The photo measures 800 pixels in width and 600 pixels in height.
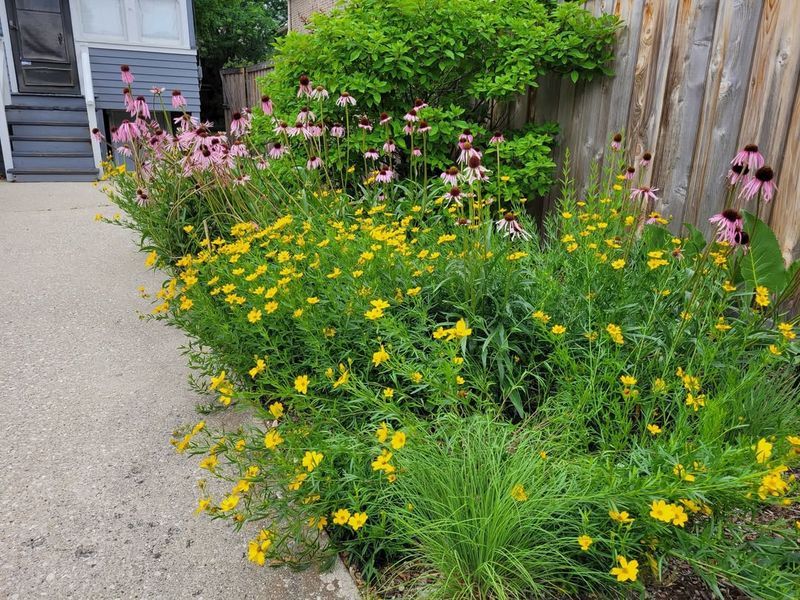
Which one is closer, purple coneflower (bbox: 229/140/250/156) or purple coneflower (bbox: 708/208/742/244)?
purple coneflower (bbox: 708/208/742/244)

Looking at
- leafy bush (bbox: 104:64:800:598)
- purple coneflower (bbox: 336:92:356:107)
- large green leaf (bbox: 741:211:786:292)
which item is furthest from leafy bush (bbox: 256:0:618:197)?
large green leaf (bbox: 741:211:786:292)

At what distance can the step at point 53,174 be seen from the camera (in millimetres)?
10024

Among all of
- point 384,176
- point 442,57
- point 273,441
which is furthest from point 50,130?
point 273,441

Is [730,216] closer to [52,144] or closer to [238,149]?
[238,149]

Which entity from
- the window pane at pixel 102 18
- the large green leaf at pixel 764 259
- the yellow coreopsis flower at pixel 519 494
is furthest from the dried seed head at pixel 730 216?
the window pane at pixel 102 18

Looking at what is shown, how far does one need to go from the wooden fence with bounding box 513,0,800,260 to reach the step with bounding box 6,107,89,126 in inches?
419

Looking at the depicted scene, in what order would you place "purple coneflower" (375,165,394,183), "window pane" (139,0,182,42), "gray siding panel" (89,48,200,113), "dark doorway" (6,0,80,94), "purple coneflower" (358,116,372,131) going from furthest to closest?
1. "window pane" (139,0,182,42)
2. "gray siding panel" (89,48,200,113)
3. "dark doorway" (6,0,80,94)
4. "purple coneflower" (358,116,372,131)
5. "purple coneflower" (375,165,394,183)

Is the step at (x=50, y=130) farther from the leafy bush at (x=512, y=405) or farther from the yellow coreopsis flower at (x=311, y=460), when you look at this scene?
the yellow coreopsis flower at (x=311, y=460)

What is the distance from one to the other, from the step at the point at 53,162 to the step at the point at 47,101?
136 cm

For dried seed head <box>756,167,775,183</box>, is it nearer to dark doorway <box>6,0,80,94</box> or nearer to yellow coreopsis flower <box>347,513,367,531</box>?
yellow coreopsis flower <box>347,513,367,531</box>

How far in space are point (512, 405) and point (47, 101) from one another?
40.5ft

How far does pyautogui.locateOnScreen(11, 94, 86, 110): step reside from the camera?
11.2 meters

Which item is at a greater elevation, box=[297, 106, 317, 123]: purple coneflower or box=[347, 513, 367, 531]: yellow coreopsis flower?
box=[297, 106, 317, 123]: purple coneflower

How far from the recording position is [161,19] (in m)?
12.2
